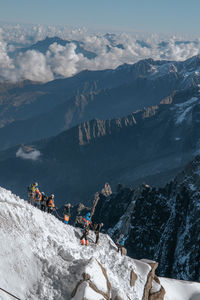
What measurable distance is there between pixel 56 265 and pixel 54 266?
26 cm

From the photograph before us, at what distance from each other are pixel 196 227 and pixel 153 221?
2830 cm

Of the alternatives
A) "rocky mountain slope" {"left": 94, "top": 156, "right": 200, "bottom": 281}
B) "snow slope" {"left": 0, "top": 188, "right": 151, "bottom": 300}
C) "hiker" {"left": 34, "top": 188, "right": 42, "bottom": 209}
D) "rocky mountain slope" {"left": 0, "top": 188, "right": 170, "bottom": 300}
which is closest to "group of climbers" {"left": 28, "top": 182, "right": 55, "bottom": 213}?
"hiker" {"left": 34, "top": 188, "right": 42, "bottom": 209}

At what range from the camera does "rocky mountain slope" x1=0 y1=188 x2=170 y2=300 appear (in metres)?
23.7

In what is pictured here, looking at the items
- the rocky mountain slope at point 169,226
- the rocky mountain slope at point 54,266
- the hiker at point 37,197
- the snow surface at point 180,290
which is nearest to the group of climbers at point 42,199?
the hiker at point 37,197

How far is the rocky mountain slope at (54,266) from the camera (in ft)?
77.7

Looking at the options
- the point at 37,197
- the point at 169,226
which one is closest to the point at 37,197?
the point at 37,197

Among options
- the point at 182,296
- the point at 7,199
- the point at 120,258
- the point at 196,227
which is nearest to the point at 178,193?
the point at 196,227

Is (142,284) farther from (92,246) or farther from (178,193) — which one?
(178,193)

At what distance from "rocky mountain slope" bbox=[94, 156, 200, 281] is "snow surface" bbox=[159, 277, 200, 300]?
35.9m

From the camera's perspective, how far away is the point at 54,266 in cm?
2562

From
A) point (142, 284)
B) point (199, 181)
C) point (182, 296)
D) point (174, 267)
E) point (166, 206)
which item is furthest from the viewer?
point (166, 206)

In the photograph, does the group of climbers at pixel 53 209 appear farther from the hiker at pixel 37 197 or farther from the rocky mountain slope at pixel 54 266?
the rocky mountain slope at pixel 54 266

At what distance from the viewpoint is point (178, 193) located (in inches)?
4360

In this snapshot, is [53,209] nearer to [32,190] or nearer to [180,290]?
[32,190]
